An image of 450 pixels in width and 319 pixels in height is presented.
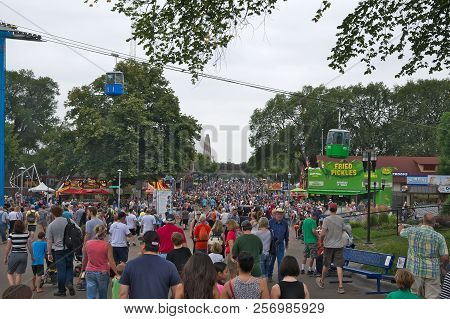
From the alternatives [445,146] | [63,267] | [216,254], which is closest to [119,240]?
[63,267]

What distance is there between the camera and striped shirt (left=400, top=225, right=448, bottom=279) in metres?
9.38

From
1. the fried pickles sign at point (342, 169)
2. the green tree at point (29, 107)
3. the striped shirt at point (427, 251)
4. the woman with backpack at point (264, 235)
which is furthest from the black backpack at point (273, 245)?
the green tree at point (29, 107)

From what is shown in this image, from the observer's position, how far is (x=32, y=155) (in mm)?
95250

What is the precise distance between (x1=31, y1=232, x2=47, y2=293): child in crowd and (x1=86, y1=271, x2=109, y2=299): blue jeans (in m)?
3.10

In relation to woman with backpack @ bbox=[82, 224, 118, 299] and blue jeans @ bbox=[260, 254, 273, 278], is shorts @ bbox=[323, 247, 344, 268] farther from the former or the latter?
woman with backpack @ bbox=[82, 224, 118, 299]

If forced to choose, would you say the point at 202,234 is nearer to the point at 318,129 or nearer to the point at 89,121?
the point at 89,121

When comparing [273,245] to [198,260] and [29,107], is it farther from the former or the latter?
[29,107]

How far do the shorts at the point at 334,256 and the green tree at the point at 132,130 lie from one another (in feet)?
130

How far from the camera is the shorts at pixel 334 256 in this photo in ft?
42.1

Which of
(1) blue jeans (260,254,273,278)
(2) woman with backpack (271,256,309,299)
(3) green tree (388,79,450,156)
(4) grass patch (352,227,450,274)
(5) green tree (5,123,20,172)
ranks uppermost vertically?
(3) green tree (388,79,450,156)

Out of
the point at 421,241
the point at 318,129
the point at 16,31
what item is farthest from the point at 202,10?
the point at 318,129

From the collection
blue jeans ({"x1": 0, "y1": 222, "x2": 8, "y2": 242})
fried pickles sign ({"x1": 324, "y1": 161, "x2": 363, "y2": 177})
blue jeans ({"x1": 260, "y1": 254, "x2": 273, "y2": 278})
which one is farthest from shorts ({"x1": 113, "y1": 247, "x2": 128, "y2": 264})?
fried pickles sign ({"x1": 324, "y1": 161, "x2": 363, "y2": 177})

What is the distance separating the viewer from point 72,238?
41.9 feet

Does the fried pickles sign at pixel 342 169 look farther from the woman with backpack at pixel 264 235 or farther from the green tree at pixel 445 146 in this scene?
the woman with backpack at pixel 264 235
